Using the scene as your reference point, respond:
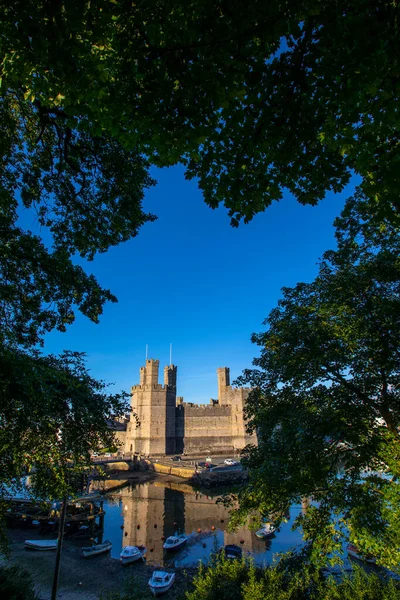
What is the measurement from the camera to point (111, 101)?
10.5ft

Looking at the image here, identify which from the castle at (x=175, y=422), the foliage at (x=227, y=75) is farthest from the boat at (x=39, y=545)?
the castle at (x=175, y=422)

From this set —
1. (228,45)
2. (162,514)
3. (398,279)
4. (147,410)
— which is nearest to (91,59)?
(228,45)

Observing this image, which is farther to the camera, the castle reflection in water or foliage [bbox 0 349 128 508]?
the castle reflection in water

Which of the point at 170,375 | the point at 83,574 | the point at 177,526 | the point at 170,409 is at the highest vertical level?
the point at 170,375

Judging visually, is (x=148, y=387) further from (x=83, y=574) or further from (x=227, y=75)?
(x=227, y=75)

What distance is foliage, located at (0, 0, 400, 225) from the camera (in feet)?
8.91

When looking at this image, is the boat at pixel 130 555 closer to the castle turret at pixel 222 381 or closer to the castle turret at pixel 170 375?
the castle turret at pixel 170 375

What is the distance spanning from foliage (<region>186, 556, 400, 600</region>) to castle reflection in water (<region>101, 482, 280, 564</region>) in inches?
384

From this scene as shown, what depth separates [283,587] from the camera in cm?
922

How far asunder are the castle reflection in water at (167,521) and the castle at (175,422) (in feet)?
48.9

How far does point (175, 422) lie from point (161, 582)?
4326 centimetres

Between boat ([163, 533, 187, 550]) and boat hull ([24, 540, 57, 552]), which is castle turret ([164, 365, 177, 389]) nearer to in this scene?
boat ([163, 533, 187, 550])

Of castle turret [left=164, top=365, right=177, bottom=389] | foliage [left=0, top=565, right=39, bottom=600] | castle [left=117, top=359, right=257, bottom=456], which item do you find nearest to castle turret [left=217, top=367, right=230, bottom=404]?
castle [left=117, top=359, right=257, bottom=456]

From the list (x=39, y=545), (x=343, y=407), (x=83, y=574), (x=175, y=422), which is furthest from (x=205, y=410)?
(x=343, y=407)
